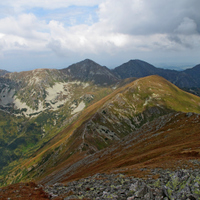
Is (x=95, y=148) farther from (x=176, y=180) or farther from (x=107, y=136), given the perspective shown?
(x=176, y=180)

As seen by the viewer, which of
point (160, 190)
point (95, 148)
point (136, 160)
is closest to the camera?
point (160, 190)

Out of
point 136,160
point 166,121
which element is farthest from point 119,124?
point 136,160

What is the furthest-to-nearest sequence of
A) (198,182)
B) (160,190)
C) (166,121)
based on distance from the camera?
1. (166,121)
2. (160,190)
3. (198,182)

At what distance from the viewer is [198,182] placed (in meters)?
16.6

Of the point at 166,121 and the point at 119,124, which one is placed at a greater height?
the point at 166,121

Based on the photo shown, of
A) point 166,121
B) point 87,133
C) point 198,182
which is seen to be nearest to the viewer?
point 198,182

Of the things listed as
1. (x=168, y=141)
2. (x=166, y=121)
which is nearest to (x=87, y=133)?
(x=166, y=121)

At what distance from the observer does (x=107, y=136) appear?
532 feet

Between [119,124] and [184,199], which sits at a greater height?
[184,199]

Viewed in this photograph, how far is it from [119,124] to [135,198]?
182709 millimetres

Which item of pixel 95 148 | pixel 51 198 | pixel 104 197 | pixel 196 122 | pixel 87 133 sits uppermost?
pixel 104 197

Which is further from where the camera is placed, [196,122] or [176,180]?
[196,122]

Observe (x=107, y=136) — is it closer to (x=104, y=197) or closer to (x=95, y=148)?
(x=95, y=148)

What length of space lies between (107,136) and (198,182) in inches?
5880
